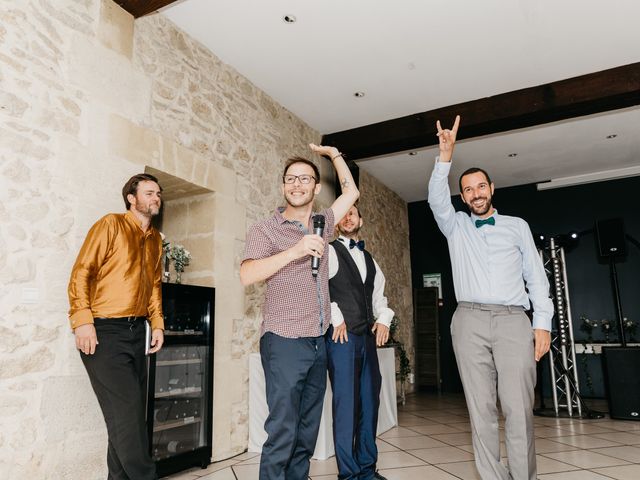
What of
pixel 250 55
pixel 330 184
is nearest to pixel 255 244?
pixel 250 55

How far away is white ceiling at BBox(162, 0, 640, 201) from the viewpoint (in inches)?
134

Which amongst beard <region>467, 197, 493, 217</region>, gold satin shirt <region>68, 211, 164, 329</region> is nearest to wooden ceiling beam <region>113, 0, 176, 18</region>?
gold satin shirt <region>68, 211, 164, 329</region>

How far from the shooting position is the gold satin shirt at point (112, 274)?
216cm

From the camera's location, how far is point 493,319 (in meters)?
2.29

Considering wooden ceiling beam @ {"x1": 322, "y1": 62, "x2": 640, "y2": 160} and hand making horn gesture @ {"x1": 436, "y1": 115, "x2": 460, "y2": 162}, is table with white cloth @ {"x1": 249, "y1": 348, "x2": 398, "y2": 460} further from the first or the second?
wooden ceiling beam @ {"x1": 322, "y1": 62, "x2": 640, "y2": 160}

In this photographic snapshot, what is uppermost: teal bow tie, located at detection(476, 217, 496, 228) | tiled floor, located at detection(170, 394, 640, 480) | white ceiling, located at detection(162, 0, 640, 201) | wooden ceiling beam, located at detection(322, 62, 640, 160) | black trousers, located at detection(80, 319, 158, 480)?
white ceiling, located at detection(162, 0, 640, 201)

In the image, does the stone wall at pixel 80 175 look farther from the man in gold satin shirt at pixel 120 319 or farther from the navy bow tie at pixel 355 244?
the navy bow tie at pixel 355 244

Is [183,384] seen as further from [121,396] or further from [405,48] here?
[405,48]

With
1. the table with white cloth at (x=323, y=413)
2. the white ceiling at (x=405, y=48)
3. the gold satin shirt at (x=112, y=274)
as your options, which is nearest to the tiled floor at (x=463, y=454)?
the table with white cloth at (x=323, y=413)

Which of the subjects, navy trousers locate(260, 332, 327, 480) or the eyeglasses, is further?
the eyeglasses

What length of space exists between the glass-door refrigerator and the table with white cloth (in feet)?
1.62

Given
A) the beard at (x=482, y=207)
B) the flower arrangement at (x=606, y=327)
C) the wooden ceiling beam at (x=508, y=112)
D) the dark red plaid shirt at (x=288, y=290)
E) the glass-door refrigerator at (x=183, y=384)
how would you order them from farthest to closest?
the flower arrangement at (x=606, y=327)
the wooden ceiling beam at (x=508, y=112)
the glass-door refrigerator at (x=183, y=384)
the beard at (x=482, y=207)
the dark red plaid shirt at (x=288, y=290)

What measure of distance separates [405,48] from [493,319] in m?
2.54

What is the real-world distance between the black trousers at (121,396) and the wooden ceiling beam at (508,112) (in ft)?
12.2
